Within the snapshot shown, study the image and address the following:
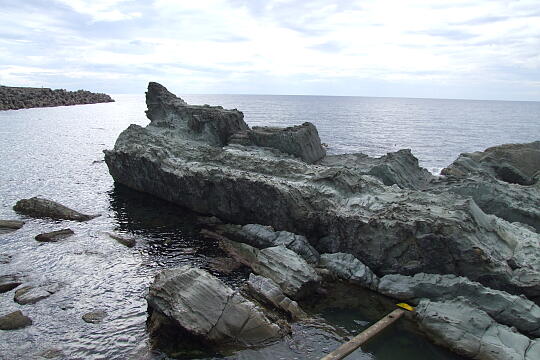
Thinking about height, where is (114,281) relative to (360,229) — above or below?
below

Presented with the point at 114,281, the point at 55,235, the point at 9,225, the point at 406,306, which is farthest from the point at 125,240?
the point at 406,306

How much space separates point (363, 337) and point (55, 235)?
24.2 meters

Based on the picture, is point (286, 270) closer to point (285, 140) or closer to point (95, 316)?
point (95, 316)

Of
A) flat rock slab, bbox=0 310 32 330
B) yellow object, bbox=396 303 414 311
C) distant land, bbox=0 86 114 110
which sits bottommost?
yellow object, bbox=396 303 414 311

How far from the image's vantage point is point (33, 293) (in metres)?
22.7

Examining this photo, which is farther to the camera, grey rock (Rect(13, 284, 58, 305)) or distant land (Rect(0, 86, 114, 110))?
distant land (Rect(0, 86, 114, 110))

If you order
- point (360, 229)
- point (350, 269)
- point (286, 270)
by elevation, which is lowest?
point (350, 269)

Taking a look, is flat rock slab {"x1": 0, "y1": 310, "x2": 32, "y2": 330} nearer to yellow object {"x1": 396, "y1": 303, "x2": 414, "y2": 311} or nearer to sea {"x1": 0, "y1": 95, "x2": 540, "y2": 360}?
sea {"x1": 0, "y1": 95, "x2": 540, "y2": 360}

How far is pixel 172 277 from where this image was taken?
64.5 ft

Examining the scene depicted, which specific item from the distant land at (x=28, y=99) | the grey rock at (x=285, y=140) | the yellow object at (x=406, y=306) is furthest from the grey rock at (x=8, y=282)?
the distant land at (x=28, y=99)

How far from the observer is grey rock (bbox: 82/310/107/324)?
20.5m

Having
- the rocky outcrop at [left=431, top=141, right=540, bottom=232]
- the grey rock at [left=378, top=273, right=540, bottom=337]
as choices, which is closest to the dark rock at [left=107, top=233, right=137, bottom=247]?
the grey rock at [left=378, top=273, right=540, bottom=337]

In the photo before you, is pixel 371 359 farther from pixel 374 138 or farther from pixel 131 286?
pixel 374 138

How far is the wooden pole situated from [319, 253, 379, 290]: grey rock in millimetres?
3269
